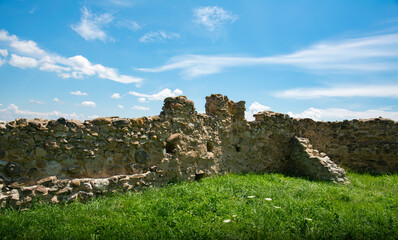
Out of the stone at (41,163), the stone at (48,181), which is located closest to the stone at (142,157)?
the stone at (48,181)

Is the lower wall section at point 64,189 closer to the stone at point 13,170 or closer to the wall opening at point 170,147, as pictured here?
the stone at point 13,170

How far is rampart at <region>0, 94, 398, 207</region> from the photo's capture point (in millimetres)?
4582

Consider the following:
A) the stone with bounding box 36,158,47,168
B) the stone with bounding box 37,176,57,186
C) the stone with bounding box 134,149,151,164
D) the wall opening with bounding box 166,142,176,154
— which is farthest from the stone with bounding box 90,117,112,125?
the wall opening with bounding box 166,142,176,154

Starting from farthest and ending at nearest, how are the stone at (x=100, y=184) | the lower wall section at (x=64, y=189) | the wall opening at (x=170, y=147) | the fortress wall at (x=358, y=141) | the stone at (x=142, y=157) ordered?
1. the fortress wall at (x=358, y=141)
2. the wall opening at (x=170, y=147)
3. the stone at (x=142, y=157)
4. the stone at (x=100, y=184)
5. the lower wall section at (x=64, y=189)

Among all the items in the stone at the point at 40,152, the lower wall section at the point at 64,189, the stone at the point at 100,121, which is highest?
the stone at the point at 100,121

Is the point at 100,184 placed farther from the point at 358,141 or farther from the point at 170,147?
the point at 358,141

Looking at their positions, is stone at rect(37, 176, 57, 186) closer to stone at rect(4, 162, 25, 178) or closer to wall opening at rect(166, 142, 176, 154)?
stone at rect(4, 162, 25, 178)

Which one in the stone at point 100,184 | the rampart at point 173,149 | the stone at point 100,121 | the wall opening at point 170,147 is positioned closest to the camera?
the rampart at point 173,149

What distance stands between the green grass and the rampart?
490mm

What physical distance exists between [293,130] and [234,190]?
546 centimetres

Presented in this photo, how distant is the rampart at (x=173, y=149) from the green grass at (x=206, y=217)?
1.61ft

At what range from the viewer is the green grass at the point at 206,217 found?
359cm

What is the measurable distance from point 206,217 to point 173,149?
105 inches

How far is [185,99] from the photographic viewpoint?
Answer: 693 centimetres
